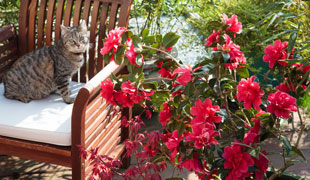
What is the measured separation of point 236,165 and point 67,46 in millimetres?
1366

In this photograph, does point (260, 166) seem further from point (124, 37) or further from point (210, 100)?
point (124, 37)

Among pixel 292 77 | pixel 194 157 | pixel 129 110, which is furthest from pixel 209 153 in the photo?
pixel 129 110

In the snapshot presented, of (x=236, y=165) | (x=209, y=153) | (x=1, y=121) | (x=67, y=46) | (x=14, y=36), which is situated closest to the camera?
(x=236, y=165)

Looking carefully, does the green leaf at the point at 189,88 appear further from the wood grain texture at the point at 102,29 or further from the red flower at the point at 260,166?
the wood grain texture at the point at 102,29

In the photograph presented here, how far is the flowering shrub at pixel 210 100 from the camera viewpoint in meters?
1.25

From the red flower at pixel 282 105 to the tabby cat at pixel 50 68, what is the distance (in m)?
1.28

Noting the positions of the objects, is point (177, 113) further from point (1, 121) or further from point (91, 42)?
point (91, 42)

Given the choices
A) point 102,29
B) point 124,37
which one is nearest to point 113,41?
point 124,37

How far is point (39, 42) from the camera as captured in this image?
252cm

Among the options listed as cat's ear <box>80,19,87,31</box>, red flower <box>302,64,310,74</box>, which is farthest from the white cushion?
red flower <box>302,64,310,74</box>

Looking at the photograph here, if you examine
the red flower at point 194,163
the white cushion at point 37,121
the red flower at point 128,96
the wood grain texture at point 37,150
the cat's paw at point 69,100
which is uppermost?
the red flower at point 128,96

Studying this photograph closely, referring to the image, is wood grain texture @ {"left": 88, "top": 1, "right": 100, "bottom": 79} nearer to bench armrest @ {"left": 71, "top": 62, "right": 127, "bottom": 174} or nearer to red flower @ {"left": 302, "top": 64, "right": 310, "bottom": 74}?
bench armrest @ {"left": 71, "top": 62, "right": 127, "bottom": 174}

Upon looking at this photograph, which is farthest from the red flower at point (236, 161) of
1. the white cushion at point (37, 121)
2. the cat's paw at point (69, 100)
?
the cat's paw at point (69, 100)

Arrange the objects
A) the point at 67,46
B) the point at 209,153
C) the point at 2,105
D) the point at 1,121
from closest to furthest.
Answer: the point at 209,153 < the point at 1,121 < the point at 2,105 < the point at 67,46
